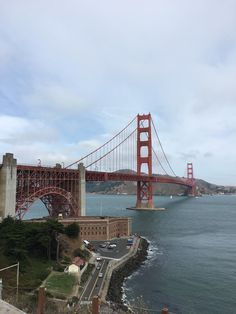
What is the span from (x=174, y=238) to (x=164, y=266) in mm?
17176

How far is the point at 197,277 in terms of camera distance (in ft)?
111

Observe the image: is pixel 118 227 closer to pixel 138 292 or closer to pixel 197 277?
pixel 197 277

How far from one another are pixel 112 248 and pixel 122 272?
28.9 feet

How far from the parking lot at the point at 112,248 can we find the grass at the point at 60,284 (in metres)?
10.6

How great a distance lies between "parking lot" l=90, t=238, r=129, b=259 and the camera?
39688 mm

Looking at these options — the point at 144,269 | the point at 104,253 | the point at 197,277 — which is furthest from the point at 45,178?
the point at 197,277

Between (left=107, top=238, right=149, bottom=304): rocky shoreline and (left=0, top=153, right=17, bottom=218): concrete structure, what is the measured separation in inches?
601

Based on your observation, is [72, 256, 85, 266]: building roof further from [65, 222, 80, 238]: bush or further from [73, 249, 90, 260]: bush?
[65, 222, 80, 238]: bush

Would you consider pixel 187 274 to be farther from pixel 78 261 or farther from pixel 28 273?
pixel 28 273

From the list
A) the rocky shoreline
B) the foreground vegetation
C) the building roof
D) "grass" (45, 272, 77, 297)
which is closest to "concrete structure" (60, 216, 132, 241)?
the rocky shoreline

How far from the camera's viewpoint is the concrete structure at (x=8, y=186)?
4356cm

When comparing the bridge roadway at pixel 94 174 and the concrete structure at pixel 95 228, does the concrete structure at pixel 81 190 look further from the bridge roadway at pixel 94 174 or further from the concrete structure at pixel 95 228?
the concrete structure at pixel 95 228

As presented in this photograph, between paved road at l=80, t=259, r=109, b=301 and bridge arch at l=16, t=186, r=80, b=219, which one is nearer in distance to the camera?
paved road at l=80, t=259, r=109, b=301

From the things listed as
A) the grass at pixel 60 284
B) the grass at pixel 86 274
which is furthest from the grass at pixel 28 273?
the grass at pixel 86 274
